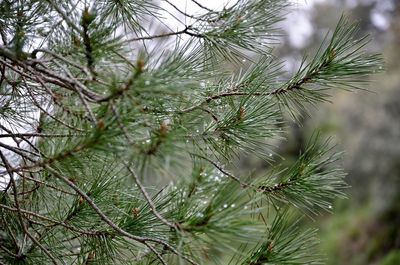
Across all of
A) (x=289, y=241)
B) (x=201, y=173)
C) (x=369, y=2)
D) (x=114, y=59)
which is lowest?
Result: (x=289, y=241)

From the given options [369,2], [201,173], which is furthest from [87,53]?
[369,2]

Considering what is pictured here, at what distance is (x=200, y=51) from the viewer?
0.99 metres

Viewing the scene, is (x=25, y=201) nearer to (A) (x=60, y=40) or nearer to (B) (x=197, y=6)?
(A) (x=60, y=40)

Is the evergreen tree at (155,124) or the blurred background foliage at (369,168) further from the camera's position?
the blurred background foliage at (369,168)

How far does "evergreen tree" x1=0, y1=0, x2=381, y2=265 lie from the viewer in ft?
2.35

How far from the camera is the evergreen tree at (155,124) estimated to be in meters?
0.72

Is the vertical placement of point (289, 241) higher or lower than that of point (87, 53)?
lower

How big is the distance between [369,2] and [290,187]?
7.45 m

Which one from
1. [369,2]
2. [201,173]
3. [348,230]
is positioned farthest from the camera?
[369,2]

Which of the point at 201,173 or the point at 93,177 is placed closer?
the point at 201,173

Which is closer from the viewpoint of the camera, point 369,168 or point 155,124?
point 155,124

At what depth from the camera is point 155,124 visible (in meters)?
0.81

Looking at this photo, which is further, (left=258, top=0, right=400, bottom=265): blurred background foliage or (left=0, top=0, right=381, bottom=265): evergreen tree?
(left=258, top=0, right=400, bottom=265): blurred background foliage

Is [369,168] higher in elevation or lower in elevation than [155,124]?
higher
